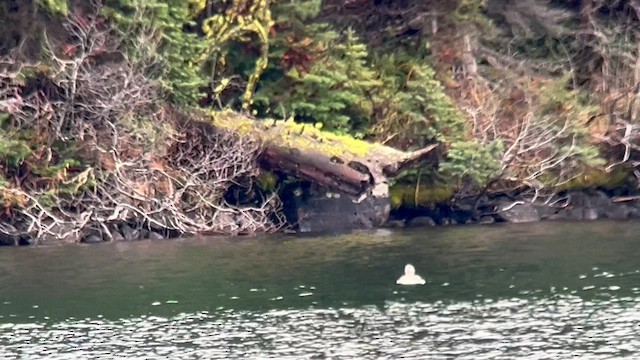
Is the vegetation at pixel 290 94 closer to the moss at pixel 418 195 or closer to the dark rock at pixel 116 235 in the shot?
the moss at pixel 418 195

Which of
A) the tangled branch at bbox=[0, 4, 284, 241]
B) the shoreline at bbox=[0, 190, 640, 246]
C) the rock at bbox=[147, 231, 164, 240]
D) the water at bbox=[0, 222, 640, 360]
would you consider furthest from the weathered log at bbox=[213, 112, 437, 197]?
the rock at bbox=[147, 231, 164, 240]

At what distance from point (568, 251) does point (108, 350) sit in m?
13.4

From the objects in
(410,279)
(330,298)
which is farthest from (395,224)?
(330,298)

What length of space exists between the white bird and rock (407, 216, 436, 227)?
10.7 m

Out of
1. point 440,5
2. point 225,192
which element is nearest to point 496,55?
point 440,5

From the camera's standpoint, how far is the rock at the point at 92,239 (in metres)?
37.0

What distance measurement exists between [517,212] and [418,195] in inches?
115

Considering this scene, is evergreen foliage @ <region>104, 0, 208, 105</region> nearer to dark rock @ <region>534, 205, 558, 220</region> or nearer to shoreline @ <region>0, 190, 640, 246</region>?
shoreline @ <region>0, 190, 640, 246</region>

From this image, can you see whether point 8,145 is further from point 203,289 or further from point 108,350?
point 108,350

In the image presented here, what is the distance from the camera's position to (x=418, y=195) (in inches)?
1590

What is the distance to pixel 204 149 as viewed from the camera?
128 feet

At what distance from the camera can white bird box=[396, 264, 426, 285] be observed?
2895cm

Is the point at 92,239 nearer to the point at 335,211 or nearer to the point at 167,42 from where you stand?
the point at 167,42

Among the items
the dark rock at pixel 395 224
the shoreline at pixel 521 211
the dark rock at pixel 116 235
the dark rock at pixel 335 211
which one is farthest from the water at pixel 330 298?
the shoreline at pixel 521 211
